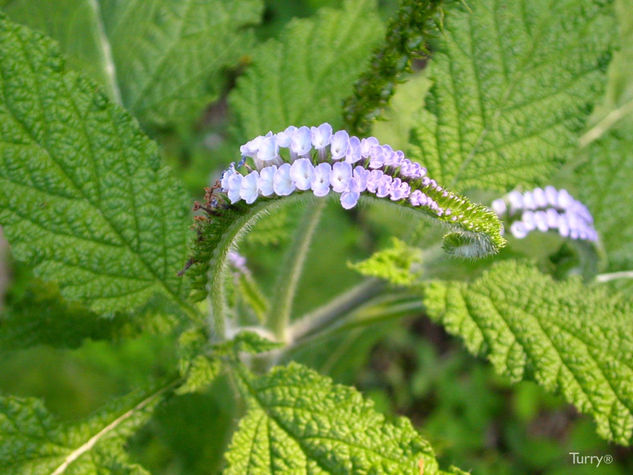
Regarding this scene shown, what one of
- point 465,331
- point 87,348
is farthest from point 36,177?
point 87,348

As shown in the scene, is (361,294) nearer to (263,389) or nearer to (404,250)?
(404,250)

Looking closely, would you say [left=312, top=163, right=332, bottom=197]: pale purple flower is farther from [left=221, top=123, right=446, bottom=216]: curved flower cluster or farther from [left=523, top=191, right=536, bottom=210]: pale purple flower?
[left=523, top=191, right=536, bottom=210]: pale purple flower

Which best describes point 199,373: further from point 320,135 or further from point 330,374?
point 330,374

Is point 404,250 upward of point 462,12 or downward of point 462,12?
downward

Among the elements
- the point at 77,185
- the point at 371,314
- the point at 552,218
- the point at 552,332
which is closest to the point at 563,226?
the point at 552,218

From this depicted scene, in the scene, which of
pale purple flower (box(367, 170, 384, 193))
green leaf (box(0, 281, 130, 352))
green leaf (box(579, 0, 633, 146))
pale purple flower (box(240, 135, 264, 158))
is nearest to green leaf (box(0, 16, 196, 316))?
green leaf (box(0, 281, 130, 352))

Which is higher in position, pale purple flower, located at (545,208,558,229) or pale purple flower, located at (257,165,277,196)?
pale purple flower, located at (545,208,558,229)
